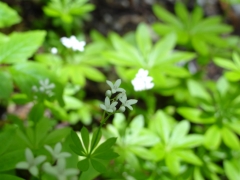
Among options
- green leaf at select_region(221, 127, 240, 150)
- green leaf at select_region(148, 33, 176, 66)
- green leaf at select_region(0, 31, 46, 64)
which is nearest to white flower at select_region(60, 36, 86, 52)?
green leaf at select_region(0, 31, 46, 64)

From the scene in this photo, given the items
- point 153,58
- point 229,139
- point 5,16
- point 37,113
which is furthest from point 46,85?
point 229,139

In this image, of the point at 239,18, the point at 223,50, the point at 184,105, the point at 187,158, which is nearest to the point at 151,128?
the point at 187,158

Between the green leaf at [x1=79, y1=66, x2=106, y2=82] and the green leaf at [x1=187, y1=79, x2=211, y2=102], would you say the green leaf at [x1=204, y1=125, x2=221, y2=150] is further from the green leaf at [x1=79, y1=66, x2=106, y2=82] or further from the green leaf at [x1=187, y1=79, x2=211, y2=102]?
the green leaf at [x1=79, y1=66, x2=106, y2=82]

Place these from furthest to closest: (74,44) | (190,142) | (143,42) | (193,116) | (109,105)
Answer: (143,42) < (193,116) < (190,142) < (74,44) < (109,105)

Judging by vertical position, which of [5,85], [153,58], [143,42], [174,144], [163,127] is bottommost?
[174,144]

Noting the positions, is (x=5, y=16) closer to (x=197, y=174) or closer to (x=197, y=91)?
(x=197, y=91)

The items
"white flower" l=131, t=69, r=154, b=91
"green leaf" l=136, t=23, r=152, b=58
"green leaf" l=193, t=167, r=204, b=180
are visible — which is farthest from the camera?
"green leaf" l=136, t=23, r=152, b=58

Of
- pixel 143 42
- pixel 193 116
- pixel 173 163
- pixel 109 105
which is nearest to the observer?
pixel 109 105
